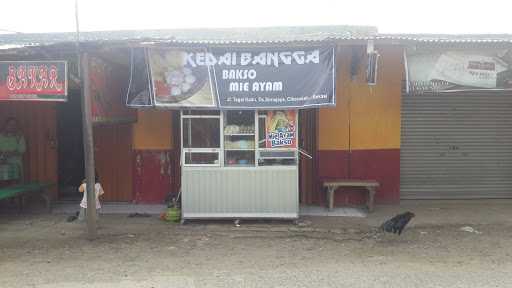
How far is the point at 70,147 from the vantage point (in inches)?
460

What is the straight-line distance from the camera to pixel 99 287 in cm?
596

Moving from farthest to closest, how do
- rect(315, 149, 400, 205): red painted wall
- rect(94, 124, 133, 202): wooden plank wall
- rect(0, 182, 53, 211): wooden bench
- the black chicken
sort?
rect(94, 124, 133, 202): wooden plank wall < rect(315, 149, 400, 205): red painted wall < rect(0, 182, 53, 211): wooden bench < the black chicken

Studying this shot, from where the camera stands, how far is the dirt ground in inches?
245

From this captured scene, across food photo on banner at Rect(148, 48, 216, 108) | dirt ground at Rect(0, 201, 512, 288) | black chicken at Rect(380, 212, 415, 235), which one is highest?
food photo on banner at Rect(148, 48, 216, 108)

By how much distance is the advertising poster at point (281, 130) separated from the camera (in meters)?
8.93

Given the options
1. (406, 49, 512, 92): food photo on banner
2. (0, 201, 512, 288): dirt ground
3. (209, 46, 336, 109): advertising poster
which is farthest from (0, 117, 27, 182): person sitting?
(406, 49, 512, 92): food photo on banner

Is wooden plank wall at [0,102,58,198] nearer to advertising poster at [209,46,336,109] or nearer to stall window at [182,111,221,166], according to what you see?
stall window at [182,111,221,166]

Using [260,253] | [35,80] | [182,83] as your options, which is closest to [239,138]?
[182,83]

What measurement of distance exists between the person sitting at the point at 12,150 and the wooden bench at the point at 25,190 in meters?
0.31

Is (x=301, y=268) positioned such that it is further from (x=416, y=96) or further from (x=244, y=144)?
(x=416, y=96)

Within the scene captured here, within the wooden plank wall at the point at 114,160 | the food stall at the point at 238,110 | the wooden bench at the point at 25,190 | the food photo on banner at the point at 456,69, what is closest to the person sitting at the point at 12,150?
the wooden bench at the point at 25,190

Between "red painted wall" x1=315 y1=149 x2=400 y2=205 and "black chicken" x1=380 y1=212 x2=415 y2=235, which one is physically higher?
"red painted wall" x1=315 y1=149 x2=400 y2=205

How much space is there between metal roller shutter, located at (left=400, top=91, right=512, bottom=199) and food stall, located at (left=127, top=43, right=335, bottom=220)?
122 inches

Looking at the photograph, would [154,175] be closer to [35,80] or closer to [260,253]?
[35,80]
